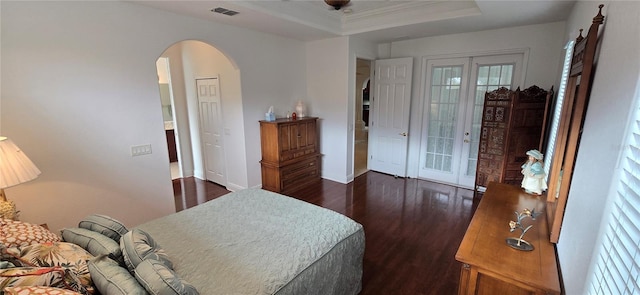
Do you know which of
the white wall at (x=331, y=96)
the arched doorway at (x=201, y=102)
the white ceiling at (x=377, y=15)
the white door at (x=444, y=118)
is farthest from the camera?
the white wall at (x=331, y=96)

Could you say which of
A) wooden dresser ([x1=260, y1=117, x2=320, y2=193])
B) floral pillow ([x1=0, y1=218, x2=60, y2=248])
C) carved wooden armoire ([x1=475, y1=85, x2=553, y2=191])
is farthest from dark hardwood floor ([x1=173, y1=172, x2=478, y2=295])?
floral pillow ([x1=0, y1=218, x2=60, y2=248])

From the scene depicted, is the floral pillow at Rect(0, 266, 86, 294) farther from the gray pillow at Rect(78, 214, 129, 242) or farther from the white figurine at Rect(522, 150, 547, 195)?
the white figurine at Rect(522, 150, 547, 195)

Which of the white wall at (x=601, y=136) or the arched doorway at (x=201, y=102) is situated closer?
the white wall at (x=601, y=136)

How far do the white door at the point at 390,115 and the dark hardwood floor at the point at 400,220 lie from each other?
0.99 feet

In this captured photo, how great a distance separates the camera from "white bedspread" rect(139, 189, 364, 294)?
1546 mm

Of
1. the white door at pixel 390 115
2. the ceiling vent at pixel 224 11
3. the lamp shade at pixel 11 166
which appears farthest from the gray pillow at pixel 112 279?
the white door at pixel 390 115

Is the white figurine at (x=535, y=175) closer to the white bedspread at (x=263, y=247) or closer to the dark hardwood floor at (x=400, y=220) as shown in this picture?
the dark hardwood floor at (x=400, y=220)

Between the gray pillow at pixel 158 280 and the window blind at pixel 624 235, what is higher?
the window blind at pixel 624 235

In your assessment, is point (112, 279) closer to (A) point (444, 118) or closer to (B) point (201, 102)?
(B) point (201, 102)

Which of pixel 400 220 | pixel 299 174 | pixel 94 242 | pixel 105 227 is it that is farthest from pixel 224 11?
pixel 400 220

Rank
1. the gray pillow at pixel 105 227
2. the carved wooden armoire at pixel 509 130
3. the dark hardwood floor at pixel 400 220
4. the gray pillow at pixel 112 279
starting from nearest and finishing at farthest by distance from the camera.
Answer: the gray pillow at pixel 112 279
the gray pillow at pixel 105 227
the dark hardwood floor at pixel 400 220
the carved wooden armoire at pixel 509 130

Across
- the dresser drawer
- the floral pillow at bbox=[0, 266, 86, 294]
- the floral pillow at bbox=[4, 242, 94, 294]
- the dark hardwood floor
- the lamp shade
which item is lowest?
the dark hardwood floor

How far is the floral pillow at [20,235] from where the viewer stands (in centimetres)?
148

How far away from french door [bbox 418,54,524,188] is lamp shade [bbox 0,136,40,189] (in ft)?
15.9
